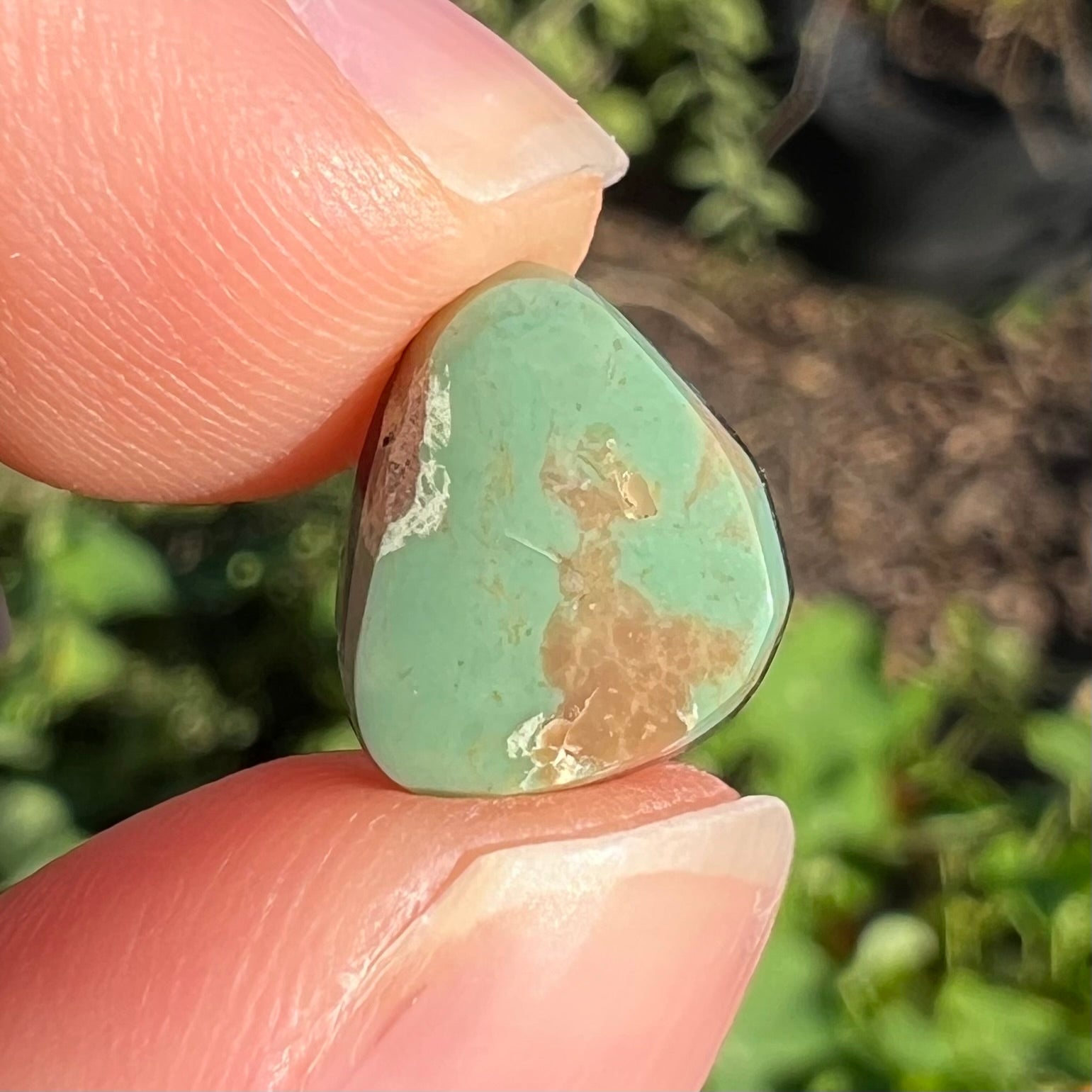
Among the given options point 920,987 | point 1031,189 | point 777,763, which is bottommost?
point 920,987

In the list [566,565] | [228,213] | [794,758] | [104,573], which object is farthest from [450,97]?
[794,758]

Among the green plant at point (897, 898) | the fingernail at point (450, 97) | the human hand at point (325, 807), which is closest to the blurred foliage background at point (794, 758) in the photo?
the green plant at point (897, 898)

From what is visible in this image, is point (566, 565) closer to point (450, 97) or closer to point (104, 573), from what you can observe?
point (450, 97)

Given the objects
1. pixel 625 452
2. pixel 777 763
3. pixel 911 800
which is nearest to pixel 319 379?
pixel 625 452

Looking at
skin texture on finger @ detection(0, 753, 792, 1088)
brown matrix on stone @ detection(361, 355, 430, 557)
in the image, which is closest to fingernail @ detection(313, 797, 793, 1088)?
skin texture on finger @ detection(0, 753, 792, 1088)

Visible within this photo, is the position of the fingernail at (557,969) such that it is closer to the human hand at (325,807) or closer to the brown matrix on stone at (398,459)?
the human hand at (325,807)

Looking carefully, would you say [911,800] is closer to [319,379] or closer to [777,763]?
[777,763]
